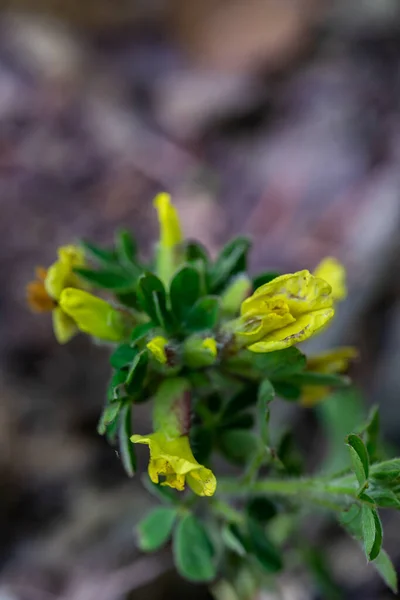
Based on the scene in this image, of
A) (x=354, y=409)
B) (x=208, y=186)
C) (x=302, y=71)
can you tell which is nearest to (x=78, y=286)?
(x=354, y=409)

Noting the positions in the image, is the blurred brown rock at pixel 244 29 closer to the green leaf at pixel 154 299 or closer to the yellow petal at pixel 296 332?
the green leaf at pixel 154 299

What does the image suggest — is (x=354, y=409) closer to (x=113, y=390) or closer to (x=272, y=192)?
(x=113, y=390)

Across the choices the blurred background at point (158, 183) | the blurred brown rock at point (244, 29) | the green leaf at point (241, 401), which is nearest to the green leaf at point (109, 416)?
the green leaf at point (241, 401)

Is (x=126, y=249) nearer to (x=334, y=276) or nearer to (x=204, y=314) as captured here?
(x=204, y=314)

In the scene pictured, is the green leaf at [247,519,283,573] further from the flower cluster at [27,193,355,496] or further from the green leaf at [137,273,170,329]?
the green leaf at [137,273,170,329]

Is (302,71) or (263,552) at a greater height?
(302,71)

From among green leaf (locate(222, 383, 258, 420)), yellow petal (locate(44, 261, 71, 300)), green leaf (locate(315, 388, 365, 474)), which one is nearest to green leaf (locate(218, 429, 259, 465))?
green leaf (locate(222, 383, 258, 420))
